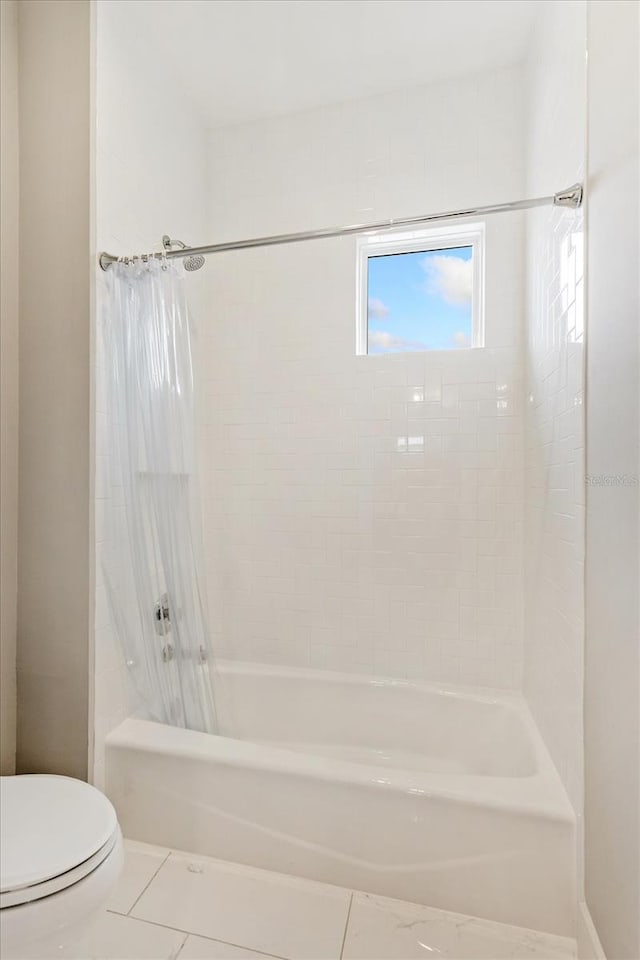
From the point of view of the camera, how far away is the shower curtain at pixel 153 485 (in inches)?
66.6

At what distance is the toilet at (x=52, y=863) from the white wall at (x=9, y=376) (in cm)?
41

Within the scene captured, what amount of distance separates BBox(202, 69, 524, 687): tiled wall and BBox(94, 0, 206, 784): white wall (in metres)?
0.36

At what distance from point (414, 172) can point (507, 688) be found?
7.07 feet

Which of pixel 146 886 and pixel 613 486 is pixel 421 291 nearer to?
pixel 613 486

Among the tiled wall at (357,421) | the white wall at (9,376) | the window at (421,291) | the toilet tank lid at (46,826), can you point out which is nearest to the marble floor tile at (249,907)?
the toilet tank lid at (46,826)

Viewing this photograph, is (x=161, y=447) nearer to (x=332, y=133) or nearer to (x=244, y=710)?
(x=244, y=710)

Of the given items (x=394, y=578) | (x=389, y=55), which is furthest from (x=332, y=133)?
(x=394, y=578)

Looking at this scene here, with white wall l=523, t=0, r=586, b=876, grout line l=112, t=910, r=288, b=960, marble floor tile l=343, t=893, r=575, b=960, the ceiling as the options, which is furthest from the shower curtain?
white wall l=523, t=0, r=586, b=876

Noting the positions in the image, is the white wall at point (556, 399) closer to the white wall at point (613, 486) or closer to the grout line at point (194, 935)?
the white wall at point (613, 486)

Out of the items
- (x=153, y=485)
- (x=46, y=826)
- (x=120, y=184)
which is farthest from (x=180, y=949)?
(x=120, y=184)

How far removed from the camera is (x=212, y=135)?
2385 millimetres

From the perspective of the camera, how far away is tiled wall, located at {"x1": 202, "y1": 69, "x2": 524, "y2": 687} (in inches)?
80.9

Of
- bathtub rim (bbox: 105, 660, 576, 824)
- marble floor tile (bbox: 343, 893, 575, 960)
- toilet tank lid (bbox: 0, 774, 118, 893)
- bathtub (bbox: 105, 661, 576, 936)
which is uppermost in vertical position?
toilet tank lid (bbox: 0, 774, 118, 893)

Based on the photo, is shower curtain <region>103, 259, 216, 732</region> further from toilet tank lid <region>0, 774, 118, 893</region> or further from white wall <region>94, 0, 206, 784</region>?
toilet tank lid <region>0, 774, 118, 893</region>
